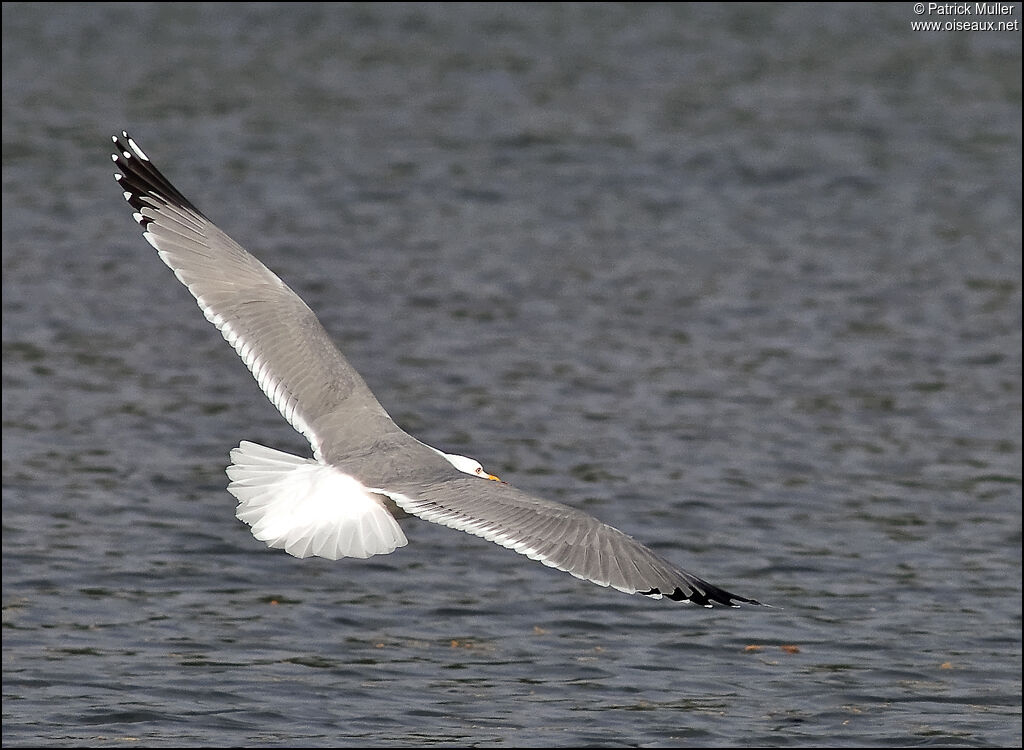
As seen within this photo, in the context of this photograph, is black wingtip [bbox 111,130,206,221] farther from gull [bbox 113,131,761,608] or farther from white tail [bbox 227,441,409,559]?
white tail [bbox 227,441,409,559]

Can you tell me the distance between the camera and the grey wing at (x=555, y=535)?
5.76 meters

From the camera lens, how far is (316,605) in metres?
8.45

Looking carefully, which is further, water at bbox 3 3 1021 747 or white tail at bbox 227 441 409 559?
water at bbox 3 3 1021 747

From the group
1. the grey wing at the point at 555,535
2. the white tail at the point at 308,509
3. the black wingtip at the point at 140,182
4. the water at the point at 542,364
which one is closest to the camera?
the grey wing at the point at 555,535

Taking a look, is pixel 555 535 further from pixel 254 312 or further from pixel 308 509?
pixel 254 312

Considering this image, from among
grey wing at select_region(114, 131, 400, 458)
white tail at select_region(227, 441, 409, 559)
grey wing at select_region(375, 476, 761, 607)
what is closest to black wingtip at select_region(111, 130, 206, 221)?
grey wing at select_region(114, 131, 400, 458)

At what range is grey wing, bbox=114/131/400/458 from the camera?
22.8ft

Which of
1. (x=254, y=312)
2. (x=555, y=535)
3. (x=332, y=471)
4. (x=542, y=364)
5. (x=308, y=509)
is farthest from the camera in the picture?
(x=542, y=364)

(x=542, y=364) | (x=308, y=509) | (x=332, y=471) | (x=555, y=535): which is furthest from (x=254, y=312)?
(x=542, y=364)

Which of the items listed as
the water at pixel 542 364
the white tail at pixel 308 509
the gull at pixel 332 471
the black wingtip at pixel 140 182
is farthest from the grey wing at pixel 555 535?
the black wingtip at pixel 140 182

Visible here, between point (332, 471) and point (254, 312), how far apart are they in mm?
1091

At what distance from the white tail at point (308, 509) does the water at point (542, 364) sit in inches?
46.2

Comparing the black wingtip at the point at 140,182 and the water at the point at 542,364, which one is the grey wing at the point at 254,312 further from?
the water at the point at 542,364

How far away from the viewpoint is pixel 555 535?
19.3ft
